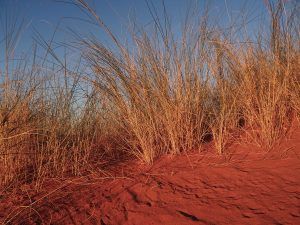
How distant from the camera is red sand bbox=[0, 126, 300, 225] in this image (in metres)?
1.48

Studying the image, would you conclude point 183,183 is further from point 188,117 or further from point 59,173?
point 59,173

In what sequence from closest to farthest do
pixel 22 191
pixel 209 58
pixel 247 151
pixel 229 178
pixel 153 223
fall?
1. pixel 153 223
2. pixel 229 178
3. pixel 22 191
4. pixel 247 151
5. pixel 209 58

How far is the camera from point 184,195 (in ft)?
5.69

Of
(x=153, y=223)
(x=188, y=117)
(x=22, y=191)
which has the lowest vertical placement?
(x=153, y=223)

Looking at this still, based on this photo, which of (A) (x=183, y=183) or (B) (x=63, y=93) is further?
(B) (x=63, y=93)

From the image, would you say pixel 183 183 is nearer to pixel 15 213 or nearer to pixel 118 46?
pixel 15 213

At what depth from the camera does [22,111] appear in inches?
94.2

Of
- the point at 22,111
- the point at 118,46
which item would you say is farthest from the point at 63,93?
the point at 118,46

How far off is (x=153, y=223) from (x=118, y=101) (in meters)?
1.13

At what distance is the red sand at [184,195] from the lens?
1476 millimetres

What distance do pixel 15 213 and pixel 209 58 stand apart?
6.11 ft

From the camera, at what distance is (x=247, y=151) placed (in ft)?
7.35

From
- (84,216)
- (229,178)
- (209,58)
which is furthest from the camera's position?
(209,58)

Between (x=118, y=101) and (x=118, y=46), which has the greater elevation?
(x=118, y=46)
